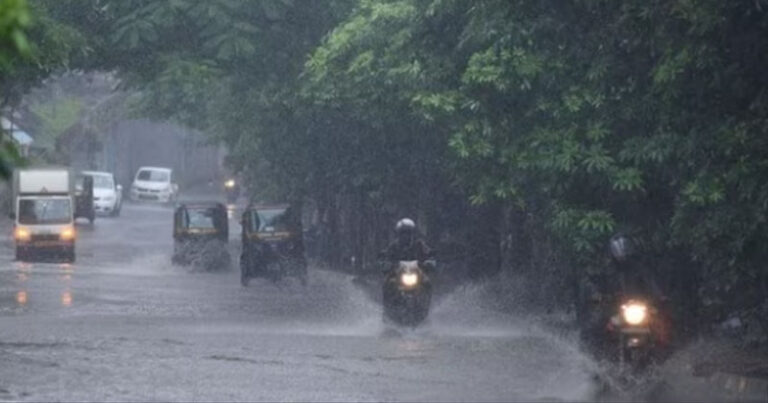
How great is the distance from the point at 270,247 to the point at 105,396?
71.6 ft

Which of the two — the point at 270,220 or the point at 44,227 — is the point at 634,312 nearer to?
the point at 270,220

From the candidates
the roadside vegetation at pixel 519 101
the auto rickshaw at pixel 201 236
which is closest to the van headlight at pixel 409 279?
the roadside vegetation at pixel 519 101

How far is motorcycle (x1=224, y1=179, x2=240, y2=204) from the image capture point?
8481cm

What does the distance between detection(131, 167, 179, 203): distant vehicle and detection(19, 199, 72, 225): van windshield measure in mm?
38869

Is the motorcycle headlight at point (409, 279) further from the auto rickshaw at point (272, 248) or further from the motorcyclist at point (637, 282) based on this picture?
the auto rickshaw at point (272, 248)

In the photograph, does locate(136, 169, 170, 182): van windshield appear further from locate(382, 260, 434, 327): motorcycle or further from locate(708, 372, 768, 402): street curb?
locate(708, 372, 768, 402): street curb

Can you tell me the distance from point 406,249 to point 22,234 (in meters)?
23.8

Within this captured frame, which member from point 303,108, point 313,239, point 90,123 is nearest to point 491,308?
point 303,108

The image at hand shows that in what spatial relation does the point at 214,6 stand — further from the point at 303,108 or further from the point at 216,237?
the point at 216,237

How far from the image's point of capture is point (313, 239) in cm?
4822

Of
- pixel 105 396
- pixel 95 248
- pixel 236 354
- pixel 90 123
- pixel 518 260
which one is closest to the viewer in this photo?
pixel 105 396

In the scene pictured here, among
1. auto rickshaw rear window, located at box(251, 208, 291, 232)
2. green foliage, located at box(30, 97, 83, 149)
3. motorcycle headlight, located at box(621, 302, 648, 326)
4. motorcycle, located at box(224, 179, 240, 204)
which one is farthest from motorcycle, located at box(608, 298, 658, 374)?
green foliage, located at box(30, 97, 83, 149)

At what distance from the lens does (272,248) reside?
36.8 m

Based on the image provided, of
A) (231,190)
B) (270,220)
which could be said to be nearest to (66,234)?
(270,220)
